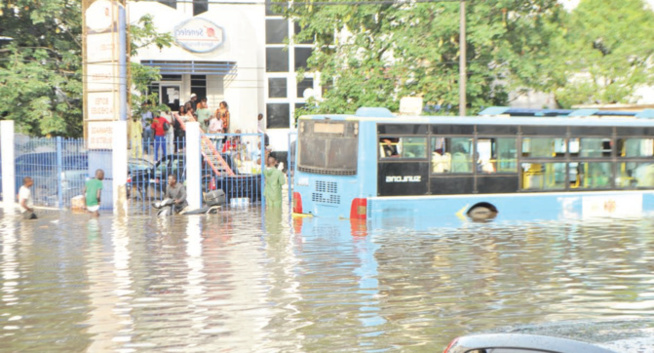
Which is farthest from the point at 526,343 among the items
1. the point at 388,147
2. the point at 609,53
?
the point at 609,53

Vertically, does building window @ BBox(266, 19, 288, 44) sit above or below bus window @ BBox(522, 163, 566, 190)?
above

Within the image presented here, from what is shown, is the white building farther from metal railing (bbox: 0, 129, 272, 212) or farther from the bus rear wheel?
the bus rear wheel

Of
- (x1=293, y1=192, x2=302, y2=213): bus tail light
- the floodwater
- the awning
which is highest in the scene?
the awning

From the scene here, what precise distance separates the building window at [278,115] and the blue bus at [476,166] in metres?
24.6

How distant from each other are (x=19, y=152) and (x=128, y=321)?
19500 mm

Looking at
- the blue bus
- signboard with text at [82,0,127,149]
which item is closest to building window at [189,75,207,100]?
signboard with text at [82,0,127,149]

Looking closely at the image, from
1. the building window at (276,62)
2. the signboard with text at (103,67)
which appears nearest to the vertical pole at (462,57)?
the signboard with text at (103,67)

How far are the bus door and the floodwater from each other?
114 cm

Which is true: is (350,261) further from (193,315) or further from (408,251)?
(193,315)

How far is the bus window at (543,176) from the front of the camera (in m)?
23.6

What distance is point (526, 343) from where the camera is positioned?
424 cm

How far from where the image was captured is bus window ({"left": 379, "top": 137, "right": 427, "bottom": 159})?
2177 cm

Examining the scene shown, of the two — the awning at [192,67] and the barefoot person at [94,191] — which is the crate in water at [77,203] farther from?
the awning at [192,67]

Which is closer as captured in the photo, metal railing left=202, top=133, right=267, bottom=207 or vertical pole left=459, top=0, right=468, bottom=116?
metal railing left=202, top=133, right=267, bottom=207
